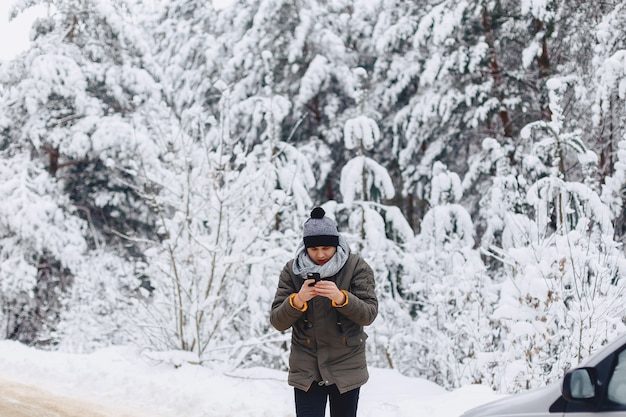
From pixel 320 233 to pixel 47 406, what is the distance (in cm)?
428

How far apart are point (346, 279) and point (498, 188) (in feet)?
30.6

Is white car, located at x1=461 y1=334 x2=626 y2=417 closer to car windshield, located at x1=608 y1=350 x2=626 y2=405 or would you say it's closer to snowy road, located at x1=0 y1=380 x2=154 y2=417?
car windshield, located at x1=608 y1=350 x2=626 y2=405

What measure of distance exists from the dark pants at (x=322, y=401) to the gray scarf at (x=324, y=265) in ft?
2.13

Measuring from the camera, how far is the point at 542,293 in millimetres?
6707

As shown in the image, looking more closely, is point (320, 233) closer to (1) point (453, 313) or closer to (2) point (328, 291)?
(2) point (328, 291)

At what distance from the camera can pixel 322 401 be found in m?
3.81

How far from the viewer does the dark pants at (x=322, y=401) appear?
3775 millimetres

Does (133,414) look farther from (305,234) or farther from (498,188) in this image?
(498,188)

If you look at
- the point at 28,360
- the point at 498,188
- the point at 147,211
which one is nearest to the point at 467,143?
the point at 498,188

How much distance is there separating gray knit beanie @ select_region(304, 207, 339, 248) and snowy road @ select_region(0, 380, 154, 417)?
140 inches

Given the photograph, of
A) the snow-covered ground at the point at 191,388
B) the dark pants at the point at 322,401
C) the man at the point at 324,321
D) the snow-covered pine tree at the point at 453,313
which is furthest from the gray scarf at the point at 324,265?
the snow-covered pine tree at the point at 453,313

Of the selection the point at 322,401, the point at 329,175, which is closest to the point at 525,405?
the point at 322,401

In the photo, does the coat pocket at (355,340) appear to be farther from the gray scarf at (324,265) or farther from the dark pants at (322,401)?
the gray scarf at (324,265)

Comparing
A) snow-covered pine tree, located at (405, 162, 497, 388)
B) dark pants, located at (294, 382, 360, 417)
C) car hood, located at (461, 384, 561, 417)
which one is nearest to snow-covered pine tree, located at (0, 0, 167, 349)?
snow-covered pine tree, located at (405, 162, 497, 388)
